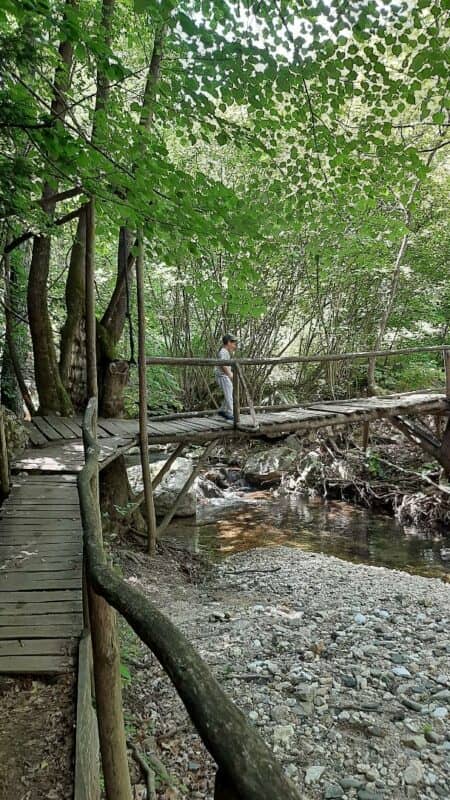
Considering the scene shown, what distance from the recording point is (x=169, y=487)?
10031 millimetres

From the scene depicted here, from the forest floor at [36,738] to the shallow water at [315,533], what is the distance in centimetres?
648

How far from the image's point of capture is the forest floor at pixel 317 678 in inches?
116

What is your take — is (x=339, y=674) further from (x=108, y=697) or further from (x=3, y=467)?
(x=3, y=467)

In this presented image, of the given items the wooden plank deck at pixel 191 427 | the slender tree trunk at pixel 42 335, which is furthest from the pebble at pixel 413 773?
the slender tree trunk at pixel 42 335

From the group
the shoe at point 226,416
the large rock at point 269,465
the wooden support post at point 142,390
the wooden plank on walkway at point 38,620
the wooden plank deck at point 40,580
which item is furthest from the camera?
the large rock at point 269,465

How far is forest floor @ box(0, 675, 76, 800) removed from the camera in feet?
5.01

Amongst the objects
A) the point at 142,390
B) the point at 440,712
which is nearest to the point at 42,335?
the point at 142,390

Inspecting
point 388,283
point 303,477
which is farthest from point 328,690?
point 388,283

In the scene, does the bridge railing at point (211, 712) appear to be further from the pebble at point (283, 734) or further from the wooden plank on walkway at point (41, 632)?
the pebble at point (283, 734)

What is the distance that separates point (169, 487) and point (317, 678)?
21.1 ft

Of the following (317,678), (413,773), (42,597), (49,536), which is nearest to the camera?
(42,597)

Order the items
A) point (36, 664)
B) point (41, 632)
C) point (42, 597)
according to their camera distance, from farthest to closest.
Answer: point (42, 597) → point (41, 632) → point (36, 664)

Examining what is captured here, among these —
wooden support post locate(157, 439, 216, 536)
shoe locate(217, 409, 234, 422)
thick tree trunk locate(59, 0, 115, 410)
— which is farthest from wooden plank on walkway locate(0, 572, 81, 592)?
thick tree trunk locate(59, 0, 115, 410)

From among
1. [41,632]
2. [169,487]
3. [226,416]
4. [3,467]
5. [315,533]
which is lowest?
[315,533]
